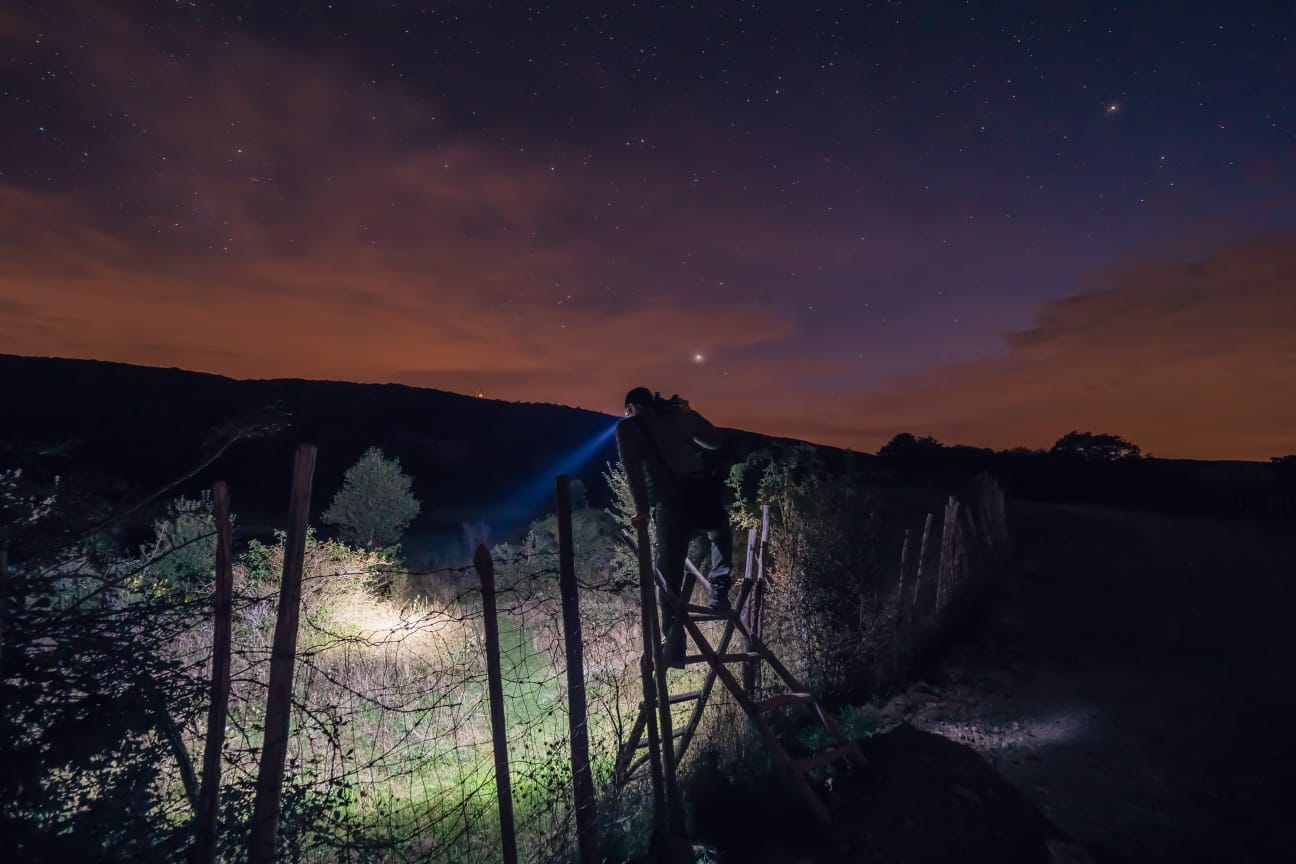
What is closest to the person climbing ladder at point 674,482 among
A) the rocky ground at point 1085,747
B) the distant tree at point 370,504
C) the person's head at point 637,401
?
the person's head at point 637,401

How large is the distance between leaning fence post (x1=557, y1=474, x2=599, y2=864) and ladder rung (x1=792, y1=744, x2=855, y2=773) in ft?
5.98

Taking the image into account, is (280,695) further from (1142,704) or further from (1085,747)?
(1142,704)

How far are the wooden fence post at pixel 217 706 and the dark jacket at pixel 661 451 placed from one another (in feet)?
9.69

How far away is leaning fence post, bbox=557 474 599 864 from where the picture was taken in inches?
159

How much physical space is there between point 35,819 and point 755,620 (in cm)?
542

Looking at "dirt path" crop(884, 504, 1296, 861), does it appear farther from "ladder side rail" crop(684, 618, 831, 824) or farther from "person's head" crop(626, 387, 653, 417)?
"person's head" crop(626, 387, 653, 417)

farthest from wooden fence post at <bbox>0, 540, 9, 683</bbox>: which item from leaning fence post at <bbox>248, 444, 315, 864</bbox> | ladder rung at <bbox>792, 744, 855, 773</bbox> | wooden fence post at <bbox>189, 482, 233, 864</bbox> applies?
ladder rung at <bbox>792, 744, 855, 773</bbox>

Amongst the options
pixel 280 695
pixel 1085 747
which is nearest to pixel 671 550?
pixel 280 695

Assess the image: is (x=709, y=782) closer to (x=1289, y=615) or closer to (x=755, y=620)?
(x=755, y=620)

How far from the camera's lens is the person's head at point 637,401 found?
5.54m

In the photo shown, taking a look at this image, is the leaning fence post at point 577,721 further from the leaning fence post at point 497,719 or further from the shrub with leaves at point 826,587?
the shrub with leaves at point 826,587

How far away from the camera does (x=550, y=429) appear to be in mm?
84688

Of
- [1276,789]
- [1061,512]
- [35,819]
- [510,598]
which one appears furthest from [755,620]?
[1061,512]

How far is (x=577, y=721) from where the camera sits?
4.07 m
